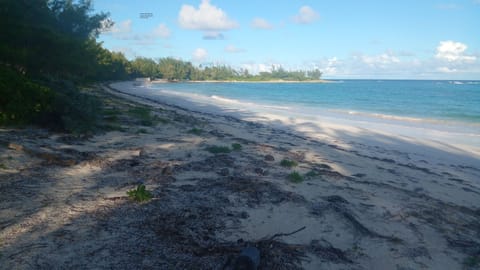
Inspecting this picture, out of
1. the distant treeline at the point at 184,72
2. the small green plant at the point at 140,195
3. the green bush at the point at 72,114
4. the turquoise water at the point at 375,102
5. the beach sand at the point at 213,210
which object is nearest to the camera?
the beach sand at the point at 213,210

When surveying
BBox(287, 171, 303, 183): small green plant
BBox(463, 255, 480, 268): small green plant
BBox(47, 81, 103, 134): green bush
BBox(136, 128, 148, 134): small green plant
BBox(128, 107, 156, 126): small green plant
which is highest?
BBox(47, 81, 103, 134): green bush

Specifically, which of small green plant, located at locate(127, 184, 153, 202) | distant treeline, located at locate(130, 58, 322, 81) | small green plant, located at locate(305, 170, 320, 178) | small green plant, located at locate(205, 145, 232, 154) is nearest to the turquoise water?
small green plant, located at locate(205, 145, 232, 154)

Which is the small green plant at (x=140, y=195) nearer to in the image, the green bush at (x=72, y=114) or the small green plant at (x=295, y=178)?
the small green plant at (x=295, y=178)

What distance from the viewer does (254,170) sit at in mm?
6492

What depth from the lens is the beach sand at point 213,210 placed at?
3.21 metres

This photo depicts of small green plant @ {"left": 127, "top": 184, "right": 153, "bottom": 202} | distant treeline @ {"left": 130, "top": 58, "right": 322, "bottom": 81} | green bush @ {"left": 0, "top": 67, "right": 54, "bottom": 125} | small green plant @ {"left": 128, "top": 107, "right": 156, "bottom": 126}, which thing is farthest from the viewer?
distant treeline @ {"left": 130, "top": 58, "right": 322, "bottom": 81}

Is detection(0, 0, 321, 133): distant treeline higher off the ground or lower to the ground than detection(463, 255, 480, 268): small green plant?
higher

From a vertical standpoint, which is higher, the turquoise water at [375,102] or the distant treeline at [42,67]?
the distant treeline at [42,67]

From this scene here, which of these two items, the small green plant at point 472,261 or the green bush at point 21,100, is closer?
the small green plant at point 472,261

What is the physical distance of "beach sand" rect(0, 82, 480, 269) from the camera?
10.5 ft

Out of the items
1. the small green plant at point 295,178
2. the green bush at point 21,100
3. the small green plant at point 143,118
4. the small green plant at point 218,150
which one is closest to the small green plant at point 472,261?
the small green plant at point 295,178

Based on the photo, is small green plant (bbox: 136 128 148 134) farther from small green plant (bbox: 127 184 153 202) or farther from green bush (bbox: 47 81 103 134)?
small green plant (bbox: 127 184 153 202)

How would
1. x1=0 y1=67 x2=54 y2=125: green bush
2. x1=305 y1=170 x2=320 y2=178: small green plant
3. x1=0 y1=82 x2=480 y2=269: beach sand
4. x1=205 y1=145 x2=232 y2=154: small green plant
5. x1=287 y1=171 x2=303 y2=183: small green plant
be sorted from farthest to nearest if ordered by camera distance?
x1=205 y1=145 x2=232 y2=154: small green plant
x1=0 y1=67 x2=54 y2=125: green bush
x1=305 y1=170 x2=320 y2=178: small green plant
x1=287 y1=171 x2=303 y2=183: small green plant
x1=0 y1=82 x2=480 y2=269: beach sand

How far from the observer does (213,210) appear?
4297 mm
